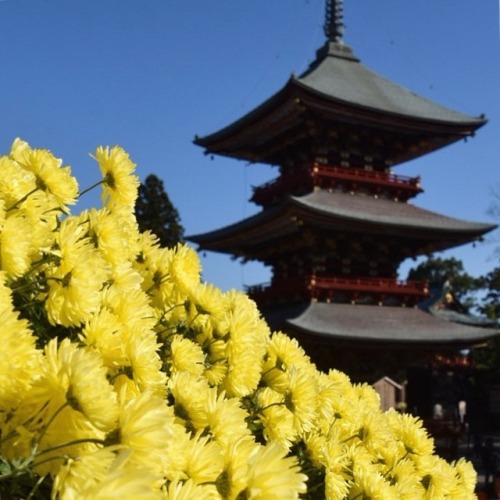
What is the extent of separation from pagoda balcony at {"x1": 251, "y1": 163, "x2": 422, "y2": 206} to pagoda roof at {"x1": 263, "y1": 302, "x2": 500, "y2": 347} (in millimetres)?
2430

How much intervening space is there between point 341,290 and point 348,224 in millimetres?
1367

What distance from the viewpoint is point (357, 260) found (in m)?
16.4

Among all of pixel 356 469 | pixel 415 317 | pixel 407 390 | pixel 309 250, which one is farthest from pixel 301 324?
pixel 356 469

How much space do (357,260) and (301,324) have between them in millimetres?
2578

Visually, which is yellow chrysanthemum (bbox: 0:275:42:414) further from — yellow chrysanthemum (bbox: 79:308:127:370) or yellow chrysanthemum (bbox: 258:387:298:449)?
yellow chrysanthemum (bbox: 258:387:298:449)

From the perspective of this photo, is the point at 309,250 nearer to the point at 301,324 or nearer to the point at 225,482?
the point at 301,324

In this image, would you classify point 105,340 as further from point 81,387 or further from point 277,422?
point 277,422

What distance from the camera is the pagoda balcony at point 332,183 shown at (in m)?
16.1

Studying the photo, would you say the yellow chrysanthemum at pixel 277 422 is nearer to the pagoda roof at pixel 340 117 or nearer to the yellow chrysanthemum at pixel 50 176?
the yellow chrysanthemum at pixel 50 176

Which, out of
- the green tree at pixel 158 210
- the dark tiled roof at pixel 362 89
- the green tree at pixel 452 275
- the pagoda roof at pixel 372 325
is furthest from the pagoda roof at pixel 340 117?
the green tree at pixel 452 275

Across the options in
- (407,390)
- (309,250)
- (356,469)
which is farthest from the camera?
(407,390)

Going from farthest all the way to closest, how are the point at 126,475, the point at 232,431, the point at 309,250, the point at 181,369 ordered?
the point at 309,250 < the point at 181,369 < the point at 232,431 < the point at 126,475

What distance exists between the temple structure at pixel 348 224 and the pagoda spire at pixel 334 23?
7.62 ft

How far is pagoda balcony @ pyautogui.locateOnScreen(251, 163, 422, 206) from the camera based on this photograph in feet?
52.9
